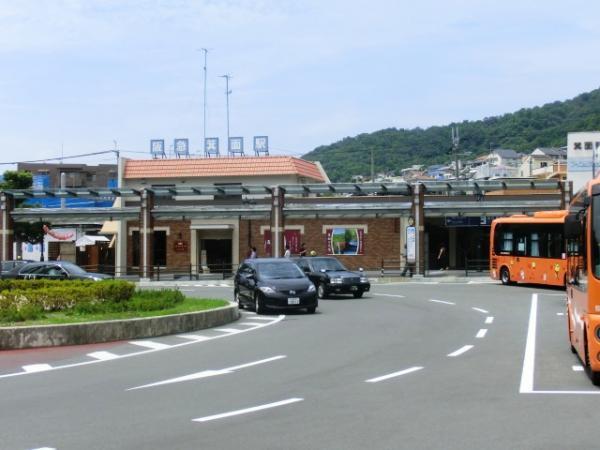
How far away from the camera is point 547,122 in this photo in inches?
5787

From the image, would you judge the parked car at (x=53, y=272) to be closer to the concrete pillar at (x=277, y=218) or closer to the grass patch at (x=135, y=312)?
the grass patch at (x=135, y=312)

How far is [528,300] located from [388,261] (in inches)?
945

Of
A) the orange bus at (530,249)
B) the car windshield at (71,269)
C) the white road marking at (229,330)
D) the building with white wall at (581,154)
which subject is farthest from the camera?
the building with white wall at (581,154)

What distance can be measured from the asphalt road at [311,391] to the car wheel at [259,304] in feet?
13.4

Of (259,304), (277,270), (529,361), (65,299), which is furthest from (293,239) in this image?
(529,361)

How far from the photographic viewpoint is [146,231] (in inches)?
1941

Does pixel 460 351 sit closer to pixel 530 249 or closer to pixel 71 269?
pixel 71 269

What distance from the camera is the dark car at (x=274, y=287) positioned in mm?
24672

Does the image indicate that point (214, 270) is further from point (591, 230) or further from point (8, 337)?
point (591, 230)

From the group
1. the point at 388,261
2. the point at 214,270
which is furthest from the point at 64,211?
the point at 388,261

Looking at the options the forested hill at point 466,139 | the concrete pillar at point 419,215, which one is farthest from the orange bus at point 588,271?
the forested hill at point 466,139

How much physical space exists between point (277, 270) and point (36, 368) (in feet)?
41.6

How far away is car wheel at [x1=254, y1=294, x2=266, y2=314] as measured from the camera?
81.8ft

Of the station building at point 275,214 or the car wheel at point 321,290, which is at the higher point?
the station building at point 275,214
